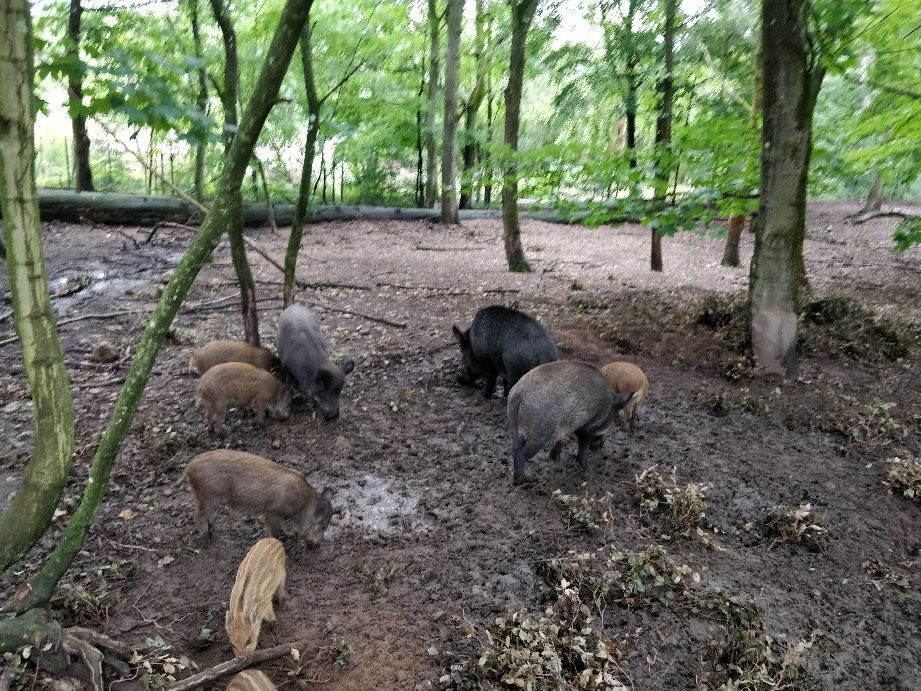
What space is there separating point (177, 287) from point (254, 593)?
4.72 ft

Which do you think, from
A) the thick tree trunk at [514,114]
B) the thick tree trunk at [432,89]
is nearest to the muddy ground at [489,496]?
the thick tree trunk at [514,114]

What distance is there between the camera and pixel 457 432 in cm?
527

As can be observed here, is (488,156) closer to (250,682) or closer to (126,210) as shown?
(126,210)

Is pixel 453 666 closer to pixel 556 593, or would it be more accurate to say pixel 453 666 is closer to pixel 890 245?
pixel 556 593

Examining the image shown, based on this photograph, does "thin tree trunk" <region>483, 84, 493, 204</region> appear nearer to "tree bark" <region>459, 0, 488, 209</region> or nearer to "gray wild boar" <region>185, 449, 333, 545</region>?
"tree bark" <region>459, 0, 488, 209</region>

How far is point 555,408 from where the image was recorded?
4.39 meters

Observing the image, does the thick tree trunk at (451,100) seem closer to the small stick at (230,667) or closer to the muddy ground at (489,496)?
the muddy ground at (489,496)

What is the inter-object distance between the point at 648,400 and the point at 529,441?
5.99 ft

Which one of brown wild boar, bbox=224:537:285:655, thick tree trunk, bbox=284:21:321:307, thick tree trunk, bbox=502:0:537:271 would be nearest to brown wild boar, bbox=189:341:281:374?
thick tree trunk, bbox=284:21:321:307

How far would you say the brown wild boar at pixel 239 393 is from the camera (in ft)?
15.8

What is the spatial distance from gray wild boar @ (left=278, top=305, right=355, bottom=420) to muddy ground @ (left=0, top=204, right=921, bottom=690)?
0.65ft

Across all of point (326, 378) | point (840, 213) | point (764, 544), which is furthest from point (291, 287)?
point (840, 213)

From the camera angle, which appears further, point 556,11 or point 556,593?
point 556,11

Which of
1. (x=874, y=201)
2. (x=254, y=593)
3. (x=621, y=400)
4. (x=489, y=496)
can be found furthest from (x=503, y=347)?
(x=874, y=201)
